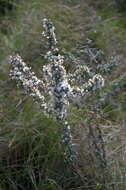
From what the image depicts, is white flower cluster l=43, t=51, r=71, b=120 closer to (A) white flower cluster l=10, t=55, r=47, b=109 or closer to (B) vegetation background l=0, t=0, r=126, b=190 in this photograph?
(A) white flower cluster l=10, t=55, r=47, b=109

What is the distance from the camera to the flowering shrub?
1490 mm

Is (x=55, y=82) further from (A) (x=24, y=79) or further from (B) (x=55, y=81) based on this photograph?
(A) (x=24, y=79)

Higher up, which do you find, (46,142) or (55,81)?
(55,81)

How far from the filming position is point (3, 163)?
2.16 meters

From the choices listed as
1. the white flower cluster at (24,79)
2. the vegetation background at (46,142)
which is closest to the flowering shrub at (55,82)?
the white flower cluster at (24,79)

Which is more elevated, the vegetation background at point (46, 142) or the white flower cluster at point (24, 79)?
the white flower cluster at point (24, 79)

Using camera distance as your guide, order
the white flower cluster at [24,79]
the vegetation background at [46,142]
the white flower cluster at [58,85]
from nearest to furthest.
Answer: the white flower cluster at [58,85] < the white flower cluster at [24,79] < the vegetation background at [46,142]

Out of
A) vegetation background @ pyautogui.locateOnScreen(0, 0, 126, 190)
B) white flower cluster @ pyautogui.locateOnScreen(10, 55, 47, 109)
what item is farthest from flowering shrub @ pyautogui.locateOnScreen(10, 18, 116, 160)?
vegetation background @ pyautogui.locateOnScreen(0, 0, 126, 190)

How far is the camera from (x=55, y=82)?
1.49 metres

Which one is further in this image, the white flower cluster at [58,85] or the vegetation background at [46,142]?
the vegetation background at [46,142]

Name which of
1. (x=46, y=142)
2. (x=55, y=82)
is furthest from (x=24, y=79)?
(x=46, y=142)

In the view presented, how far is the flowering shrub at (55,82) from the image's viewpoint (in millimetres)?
1490

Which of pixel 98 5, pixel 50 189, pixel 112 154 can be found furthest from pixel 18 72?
pixel 98 5

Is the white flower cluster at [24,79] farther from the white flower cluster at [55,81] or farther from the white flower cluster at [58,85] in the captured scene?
the white flower cluster at [58,85]
